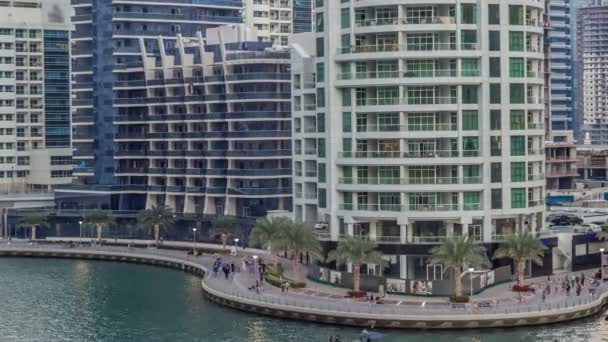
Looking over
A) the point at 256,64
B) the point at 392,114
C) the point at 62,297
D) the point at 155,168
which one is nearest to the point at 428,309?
the point at 392,114

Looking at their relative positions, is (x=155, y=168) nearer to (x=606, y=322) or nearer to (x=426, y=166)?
(x=426, y=166)

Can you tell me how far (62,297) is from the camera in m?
125

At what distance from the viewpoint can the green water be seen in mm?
100875

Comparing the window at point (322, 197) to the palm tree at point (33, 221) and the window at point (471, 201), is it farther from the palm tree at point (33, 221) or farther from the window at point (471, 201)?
the palm tree at point (33, 221)

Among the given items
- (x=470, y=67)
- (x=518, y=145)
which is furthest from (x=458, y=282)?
(x=470, y=67)

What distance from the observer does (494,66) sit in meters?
121

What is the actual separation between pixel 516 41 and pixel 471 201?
57.4 feet

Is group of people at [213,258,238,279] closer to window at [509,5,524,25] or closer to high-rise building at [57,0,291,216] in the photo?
high-rise building at [57,0,291,216]

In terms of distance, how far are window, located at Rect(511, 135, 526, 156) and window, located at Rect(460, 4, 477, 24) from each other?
12.9 metres

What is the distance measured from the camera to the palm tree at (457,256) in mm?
108125

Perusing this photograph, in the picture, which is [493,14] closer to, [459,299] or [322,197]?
[322,197]

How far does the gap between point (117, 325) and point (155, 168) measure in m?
75.6

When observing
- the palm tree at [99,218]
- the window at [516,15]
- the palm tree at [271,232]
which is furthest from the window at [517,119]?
the palm tree at [99,218]

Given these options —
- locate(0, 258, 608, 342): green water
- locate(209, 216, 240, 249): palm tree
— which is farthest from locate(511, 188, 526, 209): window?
locate(209, 216, 240, 249): palm tree
